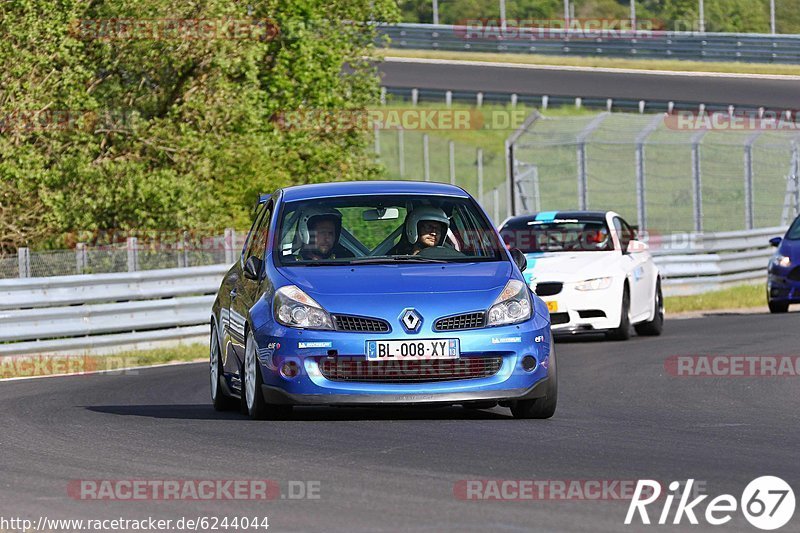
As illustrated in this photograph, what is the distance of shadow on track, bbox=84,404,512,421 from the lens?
10.7 meters

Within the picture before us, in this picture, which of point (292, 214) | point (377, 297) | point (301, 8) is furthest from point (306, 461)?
point (301, 8)

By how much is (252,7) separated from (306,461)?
23.0m

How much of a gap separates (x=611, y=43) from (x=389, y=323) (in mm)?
46723

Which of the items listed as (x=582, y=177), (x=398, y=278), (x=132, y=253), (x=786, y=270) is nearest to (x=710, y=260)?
(x=582, y=177)

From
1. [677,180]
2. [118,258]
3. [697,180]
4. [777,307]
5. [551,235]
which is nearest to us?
[551,235]

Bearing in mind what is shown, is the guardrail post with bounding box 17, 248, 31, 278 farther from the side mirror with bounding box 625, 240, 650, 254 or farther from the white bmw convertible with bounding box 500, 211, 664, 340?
the side mirror with bounding box 625, 240, 650, 254

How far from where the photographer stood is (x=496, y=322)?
10133mm

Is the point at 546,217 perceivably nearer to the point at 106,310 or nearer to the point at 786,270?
the point at 786,270

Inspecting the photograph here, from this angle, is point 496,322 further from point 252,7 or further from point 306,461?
point 252,7

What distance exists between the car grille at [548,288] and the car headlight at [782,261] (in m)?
5.14

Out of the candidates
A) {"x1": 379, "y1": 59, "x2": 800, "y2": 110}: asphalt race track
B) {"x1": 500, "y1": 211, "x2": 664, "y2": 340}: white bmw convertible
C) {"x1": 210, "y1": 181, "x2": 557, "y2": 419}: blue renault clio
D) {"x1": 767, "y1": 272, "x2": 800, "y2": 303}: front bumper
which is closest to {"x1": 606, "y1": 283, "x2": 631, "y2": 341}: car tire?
{"x1": 500, "y1": 211, "x2": 664, "y2": 340}: white bmw convertible

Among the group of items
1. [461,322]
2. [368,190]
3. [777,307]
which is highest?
[368,190]

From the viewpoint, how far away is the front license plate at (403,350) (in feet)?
32.5

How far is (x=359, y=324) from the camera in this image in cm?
1000
